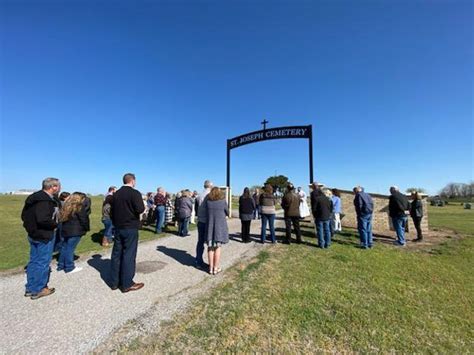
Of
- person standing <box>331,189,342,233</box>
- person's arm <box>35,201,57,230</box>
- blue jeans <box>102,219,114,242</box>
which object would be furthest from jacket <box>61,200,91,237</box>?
person standing <box>331,189,342,233</box>

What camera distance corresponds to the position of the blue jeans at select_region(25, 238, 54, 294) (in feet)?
13.2

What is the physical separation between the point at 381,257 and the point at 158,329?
6167 millimetres

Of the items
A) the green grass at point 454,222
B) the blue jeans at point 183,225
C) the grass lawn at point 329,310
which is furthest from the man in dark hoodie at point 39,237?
the green grass at point 454,222

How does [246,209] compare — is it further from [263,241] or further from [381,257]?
[381,257]

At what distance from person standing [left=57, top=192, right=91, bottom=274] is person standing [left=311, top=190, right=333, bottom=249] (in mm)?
6155

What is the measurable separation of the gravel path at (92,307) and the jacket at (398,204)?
5813mm

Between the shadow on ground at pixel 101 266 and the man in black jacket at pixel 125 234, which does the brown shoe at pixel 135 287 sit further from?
the shadow on ground at pixel 101 266

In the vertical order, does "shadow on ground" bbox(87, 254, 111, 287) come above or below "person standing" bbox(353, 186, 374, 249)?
below

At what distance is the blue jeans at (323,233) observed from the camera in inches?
302

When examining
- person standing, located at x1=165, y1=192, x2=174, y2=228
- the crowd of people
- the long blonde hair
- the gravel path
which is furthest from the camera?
person standing, located at x1=165, y1=192, x2=174, y2=228

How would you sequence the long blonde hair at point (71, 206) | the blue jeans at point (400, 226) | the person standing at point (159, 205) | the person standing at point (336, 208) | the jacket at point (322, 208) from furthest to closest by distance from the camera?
1. the person standing at point (159, 205)
2. the person standing at point (336, 208)
3. the blue jeans at point (400, 226)
4. the jacket at point (322, 208)
5. the long blonde hair at point (71, 206)

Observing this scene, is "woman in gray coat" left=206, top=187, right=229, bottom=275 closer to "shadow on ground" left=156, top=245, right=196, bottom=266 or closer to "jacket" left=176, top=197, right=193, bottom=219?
"shadow on ground" left=156, top=245, right=196, bottom=266

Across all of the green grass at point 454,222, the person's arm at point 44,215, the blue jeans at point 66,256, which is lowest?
the green grass at point 454,222

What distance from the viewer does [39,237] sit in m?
4.09
